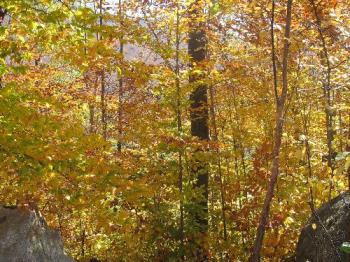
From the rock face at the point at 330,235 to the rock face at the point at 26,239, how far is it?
326 cm

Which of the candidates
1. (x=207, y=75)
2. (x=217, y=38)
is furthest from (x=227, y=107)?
(x=207, y=75)

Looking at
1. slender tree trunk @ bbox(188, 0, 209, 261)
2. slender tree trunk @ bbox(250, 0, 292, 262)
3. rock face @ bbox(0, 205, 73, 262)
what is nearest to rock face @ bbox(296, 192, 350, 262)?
slender tree trunk @ bbox(250, 0, 292, 262)

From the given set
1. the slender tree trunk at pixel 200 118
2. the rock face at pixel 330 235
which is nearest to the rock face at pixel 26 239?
the slender tree trunk at pixel 200 118

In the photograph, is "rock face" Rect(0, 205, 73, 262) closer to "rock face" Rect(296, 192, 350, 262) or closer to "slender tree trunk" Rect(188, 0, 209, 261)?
"slender tree trunk" Rect(188, 0, 209, 261)

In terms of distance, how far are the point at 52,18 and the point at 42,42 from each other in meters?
1.06

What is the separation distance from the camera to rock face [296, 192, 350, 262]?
5168 millimetres

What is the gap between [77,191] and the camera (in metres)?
4.41

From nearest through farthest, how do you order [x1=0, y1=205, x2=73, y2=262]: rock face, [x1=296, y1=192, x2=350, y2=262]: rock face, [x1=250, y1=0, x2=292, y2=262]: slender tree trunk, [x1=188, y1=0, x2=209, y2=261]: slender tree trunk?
[x1=250, y1=0, x2=292, y2=262]: slender tree trunk < [x1=0, y1=205, x2=73, y2=262]: rock face < [x1=296, y1=192, x2=350, y2=262]: rock face < [x1=188, y1=0, x2=209, y2=261]: slender tree trunk

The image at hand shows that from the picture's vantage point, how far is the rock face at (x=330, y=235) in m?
→ 5.17

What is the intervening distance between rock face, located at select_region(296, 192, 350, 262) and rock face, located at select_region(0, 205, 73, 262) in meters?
3.26

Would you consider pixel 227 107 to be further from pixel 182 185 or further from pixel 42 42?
pixel 42 42

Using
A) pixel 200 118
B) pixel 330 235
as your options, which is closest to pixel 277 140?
pixel 330 235

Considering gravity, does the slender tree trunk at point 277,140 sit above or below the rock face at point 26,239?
above

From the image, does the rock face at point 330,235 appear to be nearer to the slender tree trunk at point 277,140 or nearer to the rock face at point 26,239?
the slender tree trunk at point 277,140
